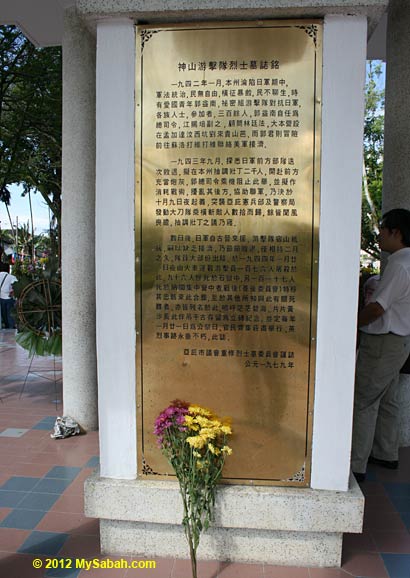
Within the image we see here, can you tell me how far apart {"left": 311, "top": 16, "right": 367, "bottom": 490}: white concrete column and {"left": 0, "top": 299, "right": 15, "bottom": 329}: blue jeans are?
32.5ft

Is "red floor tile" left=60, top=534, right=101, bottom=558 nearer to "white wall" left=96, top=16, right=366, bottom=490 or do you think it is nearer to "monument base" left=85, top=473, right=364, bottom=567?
"monument base" left=85, top=473, right=364, bottom=567

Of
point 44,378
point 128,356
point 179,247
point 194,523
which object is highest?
point 179,247

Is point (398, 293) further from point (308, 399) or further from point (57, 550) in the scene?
point (57, 550)

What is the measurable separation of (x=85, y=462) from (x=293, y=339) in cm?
227

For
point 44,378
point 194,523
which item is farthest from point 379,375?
point 44,378

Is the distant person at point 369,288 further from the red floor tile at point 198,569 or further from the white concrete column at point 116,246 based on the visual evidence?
the red floor tile at point 198,569

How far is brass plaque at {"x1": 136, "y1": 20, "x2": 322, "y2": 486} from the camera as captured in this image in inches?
90.7

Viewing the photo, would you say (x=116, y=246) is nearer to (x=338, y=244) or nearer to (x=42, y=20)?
(x=338, y=244)

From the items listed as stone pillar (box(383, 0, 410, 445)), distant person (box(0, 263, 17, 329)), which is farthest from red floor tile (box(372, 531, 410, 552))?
distant person (box(0, 263, 17, 329))

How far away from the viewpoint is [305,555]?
8.11ft

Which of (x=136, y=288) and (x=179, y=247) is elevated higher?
(x=179, y=247)

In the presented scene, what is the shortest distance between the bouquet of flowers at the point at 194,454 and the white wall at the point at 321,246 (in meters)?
0.28

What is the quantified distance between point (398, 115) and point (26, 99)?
25.7 feet

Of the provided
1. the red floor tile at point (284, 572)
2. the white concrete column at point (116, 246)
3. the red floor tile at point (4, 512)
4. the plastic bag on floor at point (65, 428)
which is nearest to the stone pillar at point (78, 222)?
the plastic bag on floor at point (65, 428)
